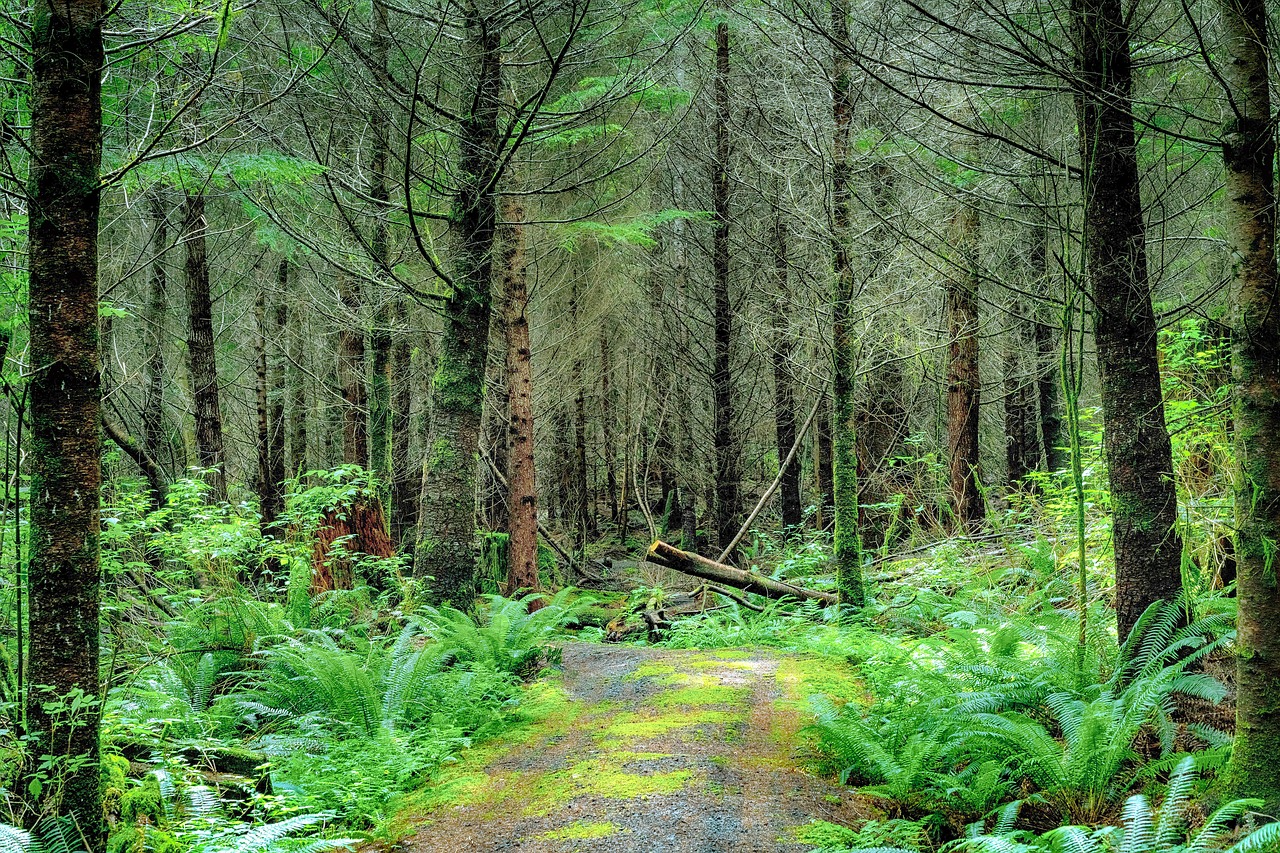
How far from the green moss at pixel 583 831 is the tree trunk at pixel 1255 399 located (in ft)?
8.15

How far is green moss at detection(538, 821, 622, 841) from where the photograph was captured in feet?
11.4

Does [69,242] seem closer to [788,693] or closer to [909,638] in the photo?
[788,693]

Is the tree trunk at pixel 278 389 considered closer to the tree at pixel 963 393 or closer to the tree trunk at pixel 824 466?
the tree trunk at pixel 824 466

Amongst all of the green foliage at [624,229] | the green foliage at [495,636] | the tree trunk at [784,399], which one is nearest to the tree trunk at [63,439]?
the green foliage at [495,636]

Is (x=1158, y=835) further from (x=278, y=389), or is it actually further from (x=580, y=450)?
(x=278, y=389)

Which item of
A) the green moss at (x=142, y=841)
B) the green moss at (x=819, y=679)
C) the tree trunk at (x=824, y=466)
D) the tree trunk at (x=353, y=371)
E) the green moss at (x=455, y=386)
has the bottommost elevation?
the green moss at (x=819, y=679)

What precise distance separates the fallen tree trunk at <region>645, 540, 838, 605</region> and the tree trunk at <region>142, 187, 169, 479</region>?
6.80m

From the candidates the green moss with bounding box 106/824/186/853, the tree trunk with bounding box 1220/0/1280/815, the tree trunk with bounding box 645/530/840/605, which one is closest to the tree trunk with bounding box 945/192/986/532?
the tree trunk with bounding box 645/530/840/605

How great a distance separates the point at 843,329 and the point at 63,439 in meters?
6.58

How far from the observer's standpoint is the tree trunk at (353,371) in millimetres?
11789

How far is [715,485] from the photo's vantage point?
14141 millimetres

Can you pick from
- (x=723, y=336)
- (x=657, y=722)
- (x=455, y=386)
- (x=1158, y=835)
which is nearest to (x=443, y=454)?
(x=455, y=386)

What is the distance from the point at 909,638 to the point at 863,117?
5.58 m

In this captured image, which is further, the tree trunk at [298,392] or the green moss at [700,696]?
the tree trunk at [298,392]
